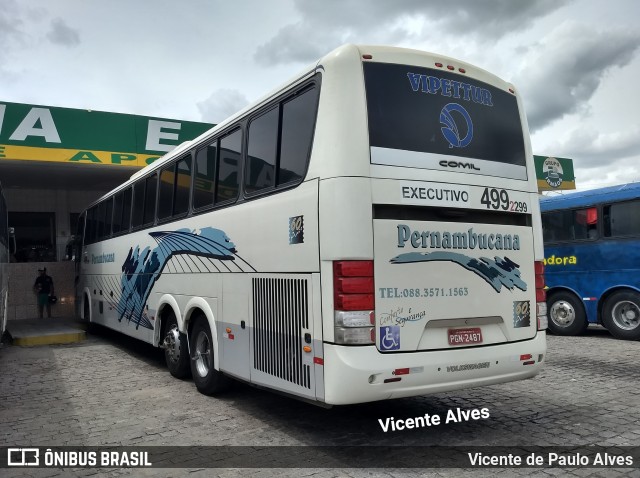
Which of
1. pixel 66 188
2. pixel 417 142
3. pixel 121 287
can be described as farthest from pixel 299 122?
pixel 66 188

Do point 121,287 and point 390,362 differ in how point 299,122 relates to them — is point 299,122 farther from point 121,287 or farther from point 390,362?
point 121,287

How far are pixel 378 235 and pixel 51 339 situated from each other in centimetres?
1091

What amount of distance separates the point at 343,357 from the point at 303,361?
0.57 metres

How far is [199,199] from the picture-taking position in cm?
723

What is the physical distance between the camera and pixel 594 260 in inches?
456

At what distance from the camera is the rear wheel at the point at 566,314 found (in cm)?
1198

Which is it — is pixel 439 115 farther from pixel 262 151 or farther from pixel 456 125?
pixel 262 151

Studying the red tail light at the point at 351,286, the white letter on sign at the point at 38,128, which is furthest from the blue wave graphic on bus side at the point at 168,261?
the white letter on sign at the point at 38,128

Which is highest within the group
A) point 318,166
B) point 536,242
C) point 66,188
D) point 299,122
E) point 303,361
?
point 66,188

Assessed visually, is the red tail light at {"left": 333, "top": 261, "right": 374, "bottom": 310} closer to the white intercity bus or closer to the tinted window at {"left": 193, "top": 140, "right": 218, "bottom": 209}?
the white intercity bus

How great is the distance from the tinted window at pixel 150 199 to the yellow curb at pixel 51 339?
5296 millimetres

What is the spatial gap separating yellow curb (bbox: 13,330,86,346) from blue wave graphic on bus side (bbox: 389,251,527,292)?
1087cm

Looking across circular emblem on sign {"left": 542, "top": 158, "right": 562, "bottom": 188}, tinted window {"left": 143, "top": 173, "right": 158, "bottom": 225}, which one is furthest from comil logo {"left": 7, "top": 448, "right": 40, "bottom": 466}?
circular emblem on sign {"left": 542, "top": 158, "right": 562, "bottom": 188}

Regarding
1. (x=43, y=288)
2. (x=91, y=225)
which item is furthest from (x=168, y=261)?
(x=43, y=288)
